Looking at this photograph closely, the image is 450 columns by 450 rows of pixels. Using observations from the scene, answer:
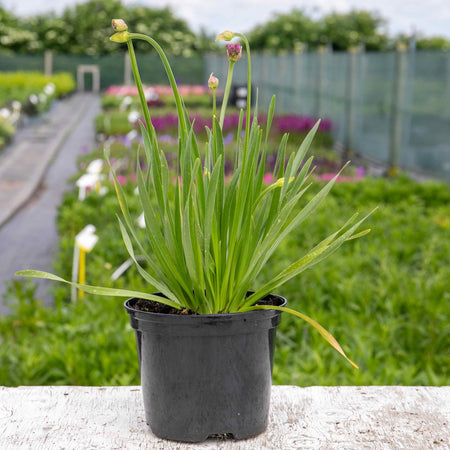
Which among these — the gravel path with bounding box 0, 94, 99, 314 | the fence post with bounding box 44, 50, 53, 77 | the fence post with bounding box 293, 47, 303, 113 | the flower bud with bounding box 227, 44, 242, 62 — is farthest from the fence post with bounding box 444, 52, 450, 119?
the fence post with bounding box 44, 50, 53, 77

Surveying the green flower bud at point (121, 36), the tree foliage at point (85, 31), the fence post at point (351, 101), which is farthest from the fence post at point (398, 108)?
the tree foliage at point (85, 31)

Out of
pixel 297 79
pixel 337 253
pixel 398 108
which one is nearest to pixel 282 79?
pixel 297 79

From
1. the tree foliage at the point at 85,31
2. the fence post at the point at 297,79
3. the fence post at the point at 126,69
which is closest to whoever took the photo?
the fence post at the point at 297,79

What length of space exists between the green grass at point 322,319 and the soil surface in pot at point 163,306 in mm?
1099

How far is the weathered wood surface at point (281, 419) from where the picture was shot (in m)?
1.44

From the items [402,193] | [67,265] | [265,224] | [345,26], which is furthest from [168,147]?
[345,26]

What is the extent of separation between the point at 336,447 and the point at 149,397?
1.33ft

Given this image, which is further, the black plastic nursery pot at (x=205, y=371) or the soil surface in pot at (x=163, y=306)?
the soil surface in pot at (x=163, y=306)

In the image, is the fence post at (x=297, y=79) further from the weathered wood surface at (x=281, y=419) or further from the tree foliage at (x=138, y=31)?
the tree foliage at (x=138, y=31)

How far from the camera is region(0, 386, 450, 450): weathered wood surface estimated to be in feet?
4.72

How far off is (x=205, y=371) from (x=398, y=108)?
9.52 meters

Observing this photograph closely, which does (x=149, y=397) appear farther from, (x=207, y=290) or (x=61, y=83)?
(x=61, y=83)

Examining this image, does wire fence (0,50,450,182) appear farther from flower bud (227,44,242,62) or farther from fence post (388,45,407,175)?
flower bud (227,44,242,62)

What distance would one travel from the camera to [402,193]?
666cm
